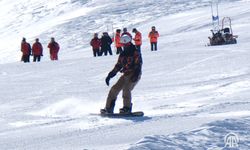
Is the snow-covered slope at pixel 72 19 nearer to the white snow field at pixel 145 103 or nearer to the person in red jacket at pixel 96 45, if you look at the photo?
the white snow field at pixel 145 103

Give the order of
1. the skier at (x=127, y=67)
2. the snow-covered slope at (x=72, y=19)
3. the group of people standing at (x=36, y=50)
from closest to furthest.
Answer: the skier at (x=127, y=67) → the group of people standing at (x=36, y=50) → the snow-covered slope at (x=72, y=19)

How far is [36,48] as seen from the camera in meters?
29.3

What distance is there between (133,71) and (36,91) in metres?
6.96

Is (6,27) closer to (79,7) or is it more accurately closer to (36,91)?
(79,7)

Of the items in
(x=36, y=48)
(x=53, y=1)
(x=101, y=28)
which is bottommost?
(x=36, y=48)

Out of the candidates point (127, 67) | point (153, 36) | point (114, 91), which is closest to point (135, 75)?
point (127, 67)

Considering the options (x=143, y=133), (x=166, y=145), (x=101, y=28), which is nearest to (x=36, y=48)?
(x=143, y=133)

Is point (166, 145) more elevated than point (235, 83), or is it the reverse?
point (235, 83)

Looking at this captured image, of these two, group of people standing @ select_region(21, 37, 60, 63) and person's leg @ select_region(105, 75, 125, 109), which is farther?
group of people standing @ select_region(21, 37, 60, 63)

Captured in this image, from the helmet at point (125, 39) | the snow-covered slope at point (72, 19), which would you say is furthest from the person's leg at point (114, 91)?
the snow-covered slope at point (72, 19)

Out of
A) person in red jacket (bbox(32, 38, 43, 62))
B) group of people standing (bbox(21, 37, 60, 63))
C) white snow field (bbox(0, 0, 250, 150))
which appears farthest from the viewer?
group of people standing (bbox(21, 37, 60, 63))

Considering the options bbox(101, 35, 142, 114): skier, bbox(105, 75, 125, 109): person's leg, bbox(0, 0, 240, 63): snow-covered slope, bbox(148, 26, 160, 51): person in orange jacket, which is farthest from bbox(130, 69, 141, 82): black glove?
bbox(0, 0, 240, 63): snow-covered slope

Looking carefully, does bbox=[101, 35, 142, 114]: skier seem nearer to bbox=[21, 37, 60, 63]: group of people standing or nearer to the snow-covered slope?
bbox=[21, 37, 60, 63]: group of people standing

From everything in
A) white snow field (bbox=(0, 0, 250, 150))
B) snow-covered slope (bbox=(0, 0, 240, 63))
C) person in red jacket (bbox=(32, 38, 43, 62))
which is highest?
snow-covered slope (bbox=(0, 0, 240, 63))
